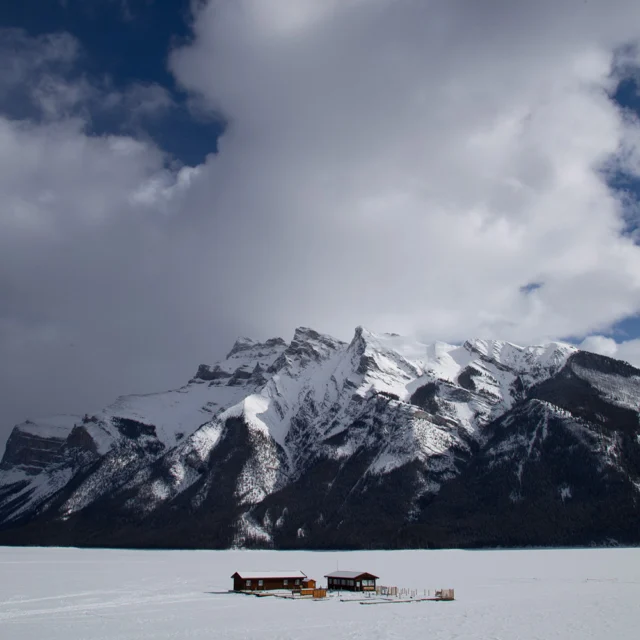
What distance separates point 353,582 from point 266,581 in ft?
42.8

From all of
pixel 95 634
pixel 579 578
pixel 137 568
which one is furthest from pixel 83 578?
pixel 579 578

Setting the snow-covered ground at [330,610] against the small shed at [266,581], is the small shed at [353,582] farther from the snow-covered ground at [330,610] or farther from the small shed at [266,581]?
the snow-covered ground at [330,610]

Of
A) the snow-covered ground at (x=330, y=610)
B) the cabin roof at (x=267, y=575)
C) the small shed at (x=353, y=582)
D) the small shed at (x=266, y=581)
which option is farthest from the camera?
the cabin roof at (x=267, y=575)

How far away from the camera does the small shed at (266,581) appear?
96.9m

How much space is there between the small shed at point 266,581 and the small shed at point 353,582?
5044 millimetres

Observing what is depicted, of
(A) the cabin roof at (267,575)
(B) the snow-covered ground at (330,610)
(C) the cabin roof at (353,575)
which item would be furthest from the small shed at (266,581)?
(C) the cabin roof at (353,575)

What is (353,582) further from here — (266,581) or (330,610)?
(330,610)

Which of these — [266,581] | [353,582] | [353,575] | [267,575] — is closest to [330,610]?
[353,582]

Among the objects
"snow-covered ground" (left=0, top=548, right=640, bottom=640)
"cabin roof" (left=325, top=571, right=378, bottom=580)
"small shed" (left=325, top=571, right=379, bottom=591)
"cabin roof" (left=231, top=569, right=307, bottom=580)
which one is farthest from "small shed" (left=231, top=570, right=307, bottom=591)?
"cabin roof" (left=325, top=571, right=378, bottom=580)

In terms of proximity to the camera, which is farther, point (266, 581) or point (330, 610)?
point (266, 581)

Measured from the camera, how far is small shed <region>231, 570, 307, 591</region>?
3816 inches

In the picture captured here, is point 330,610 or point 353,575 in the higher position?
point 353,575

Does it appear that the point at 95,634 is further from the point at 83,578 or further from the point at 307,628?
the point at 83,578

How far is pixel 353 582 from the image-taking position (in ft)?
311
